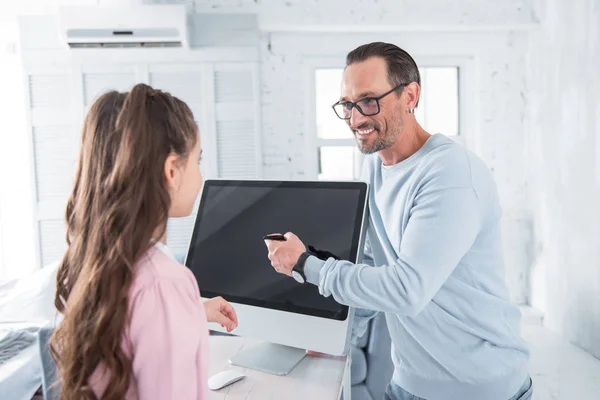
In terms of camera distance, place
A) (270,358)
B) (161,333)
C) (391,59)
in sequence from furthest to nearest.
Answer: (391,59) < (270,358) < (161,333)

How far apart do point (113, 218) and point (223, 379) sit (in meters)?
0.52

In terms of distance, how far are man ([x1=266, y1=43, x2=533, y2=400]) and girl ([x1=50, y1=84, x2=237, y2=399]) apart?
0.40 m

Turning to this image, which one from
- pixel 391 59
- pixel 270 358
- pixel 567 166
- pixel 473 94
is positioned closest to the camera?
pixel 270 358

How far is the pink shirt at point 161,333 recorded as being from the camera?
71cm

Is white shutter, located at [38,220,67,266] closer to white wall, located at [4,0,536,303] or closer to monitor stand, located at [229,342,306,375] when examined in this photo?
white wall, located at [4,0,536,303]

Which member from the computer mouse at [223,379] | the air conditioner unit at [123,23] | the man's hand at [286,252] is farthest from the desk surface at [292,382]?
the air conditioner unit at [123,23]

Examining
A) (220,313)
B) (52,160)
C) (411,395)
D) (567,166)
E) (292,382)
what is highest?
(52,160)

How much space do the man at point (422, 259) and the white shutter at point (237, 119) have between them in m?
2.26

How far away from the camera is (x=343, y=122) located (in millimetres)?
3863

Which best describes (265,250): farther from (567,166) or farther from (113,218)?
(567,166)

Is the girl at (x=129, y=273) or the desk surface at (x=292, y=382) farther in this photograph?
the desk surface at (x=292, y=382)

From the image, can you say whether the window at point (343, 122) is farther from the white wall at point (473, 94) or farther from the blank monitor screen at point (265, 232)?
the blank monitor screen at point (265, 232)

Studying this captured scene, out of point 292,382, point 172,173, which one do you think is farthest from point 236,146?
point 172,173

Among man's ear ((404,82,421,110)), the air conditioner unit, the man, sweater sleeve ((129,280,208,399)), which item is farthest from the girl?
the air conditioner unit
